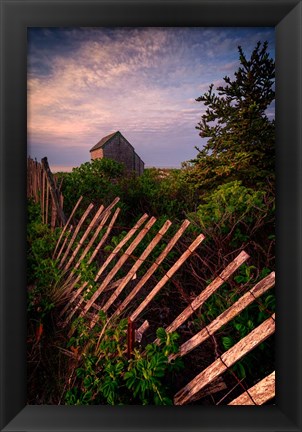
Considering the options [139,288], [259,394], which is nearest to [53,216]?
[139,288]

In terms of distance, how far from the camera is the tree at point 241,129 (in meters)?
1.69

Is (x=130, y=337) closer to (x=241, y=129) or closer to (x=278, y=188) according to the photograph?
(x=278, y=188)

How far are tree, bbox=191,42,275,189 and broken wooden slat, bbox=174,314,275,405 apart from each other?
802mm

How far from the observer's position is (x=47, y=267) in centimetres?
181

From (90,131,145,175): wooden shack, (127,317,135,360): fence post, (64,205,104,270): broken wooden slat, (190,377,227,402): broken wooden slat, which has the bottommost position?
(190,377,227,402): broken wooden slat

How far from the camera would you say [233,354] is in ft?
4.56

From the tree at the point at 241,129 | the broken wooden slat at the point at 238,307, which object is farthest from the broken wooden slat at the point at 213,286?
the tree at the point at 241,129

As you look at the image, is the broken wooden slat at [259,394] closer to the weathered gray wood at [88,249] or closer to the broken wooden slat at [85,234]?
the weathered gray wood at [88,249]

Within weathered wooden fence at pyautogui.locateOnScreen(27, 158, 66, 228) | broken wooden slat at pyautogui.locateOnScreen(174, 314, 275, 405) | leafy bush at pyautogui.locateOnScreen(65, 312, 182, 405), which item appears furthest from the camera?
weathered wooden fence at pyautogui.locateOnScreen(27, 158, 66, 228)

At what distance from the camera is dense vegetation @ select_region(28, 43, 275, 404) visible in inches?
61.6

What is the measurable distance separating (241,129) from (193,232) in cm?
68

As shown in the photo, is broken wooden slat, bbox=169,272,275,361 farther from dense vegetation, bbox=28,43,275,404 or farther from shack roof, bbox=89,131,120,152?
shack roof, bbox=89,131,120,152

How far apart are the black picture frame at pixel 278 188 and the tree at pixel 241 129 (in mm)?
242

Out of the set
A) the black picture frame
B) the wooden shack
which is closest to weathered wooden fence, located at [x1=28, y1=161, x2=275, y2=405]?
the black picture frame
